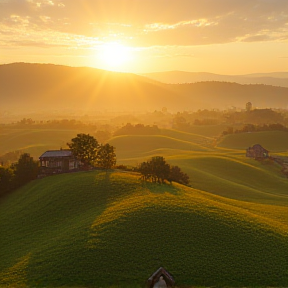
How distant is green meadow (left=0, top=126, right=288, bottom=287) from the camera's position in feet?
87.4

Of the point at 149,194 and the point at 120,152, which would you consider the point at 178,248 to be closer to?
the point at 149,194

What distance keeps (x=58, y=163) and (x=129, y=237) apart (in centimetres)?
3625

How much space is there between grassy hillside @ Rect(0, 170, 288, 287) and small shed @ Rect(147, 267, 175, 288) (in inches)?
59.5

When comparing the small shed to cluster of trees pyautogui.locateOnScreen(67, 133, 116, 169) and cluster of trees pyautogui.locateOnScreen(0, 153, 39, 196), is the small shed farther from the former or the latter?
cluster of trees pyautogui.locateOnScreen(0, 153, 39, 196)

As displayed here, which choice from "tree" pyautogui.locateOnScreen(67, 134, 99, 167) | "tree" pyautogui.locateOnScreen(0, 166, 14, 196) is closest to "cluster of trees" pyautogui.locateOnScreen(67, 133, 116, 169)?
"tree" pyautogui.locateOnScreen(67, 134, 99, 167)

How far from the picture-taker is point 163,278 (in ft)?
79.7

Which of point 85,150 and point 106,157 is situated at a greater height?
point 85,150

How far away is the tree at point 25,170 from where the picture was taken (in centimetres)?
6188

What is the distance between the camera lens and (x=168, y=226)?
33094 millimetres

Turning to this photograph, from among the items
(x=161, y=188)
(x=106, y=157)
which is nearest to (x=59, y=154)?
(x=106, y=157)

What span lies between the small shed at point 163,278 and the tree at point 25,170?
149 ft

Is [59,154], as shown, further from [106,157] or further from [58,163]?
[106,157]

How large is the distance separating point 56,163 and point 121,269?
132ft

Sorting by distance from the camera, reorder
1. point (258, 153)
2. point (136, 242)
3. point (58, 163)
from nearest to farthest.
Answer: point (136, 242), point (58, 163), point (258, 153)
